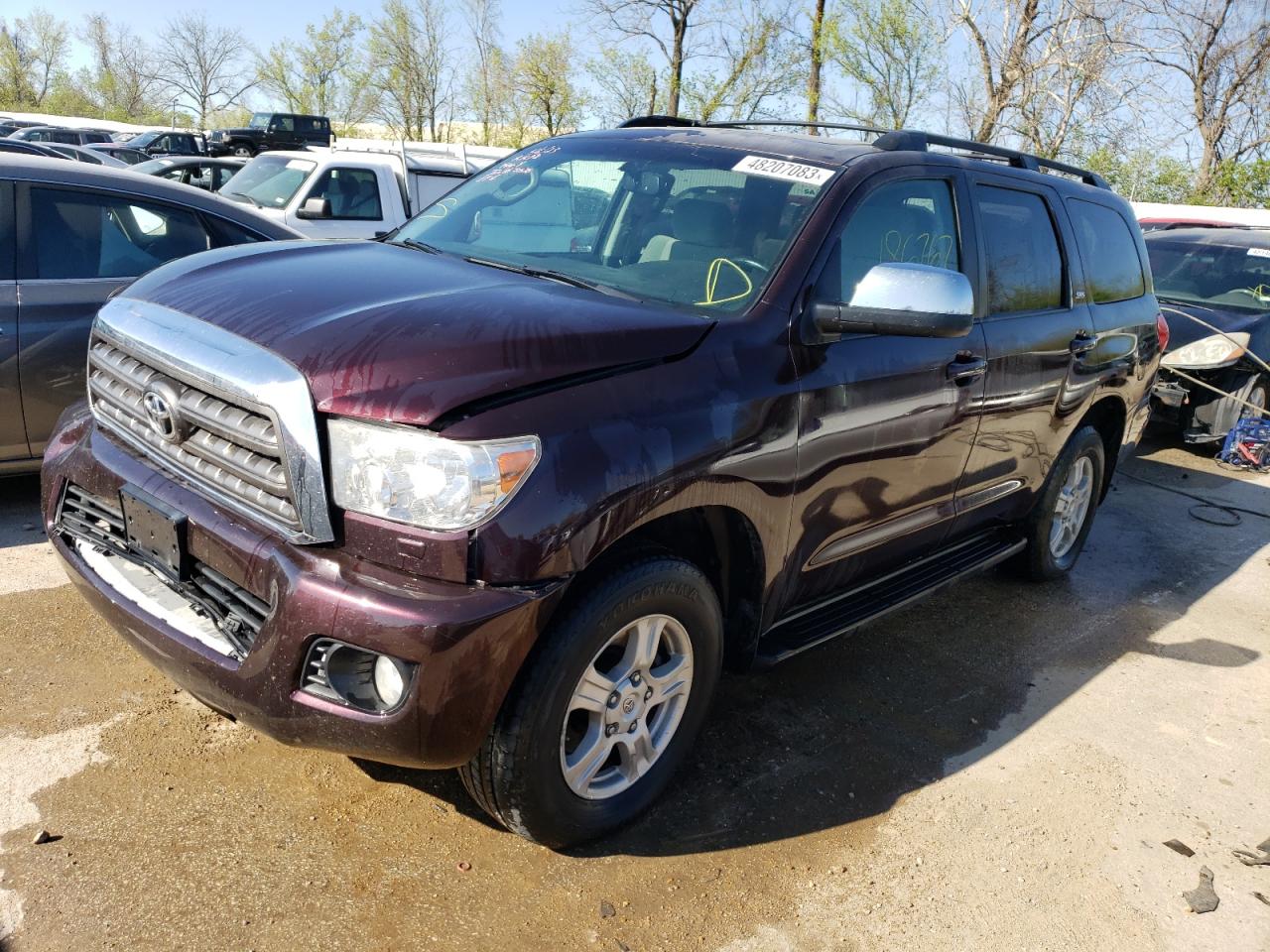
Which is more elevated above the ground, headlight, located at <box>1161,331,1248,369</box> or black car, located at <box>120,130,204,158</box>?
black car, located at <box>120,130,204,158</box>

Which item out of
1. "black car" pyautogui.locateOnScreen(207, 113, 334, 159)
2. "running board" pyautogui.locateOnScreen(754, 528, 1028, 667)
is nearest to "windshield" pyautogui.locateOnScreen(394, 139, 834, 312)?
"running board" pyautogui.locateOnScreen(754, 528, 1028, 667)

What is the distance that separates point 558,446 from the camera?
2.32 metres

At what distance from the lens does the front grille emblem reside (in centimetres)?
259

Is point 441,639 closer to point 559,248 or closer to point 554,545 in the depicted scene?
point 554,545

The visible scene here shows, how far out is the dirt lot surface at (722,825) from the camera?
2.53 metres

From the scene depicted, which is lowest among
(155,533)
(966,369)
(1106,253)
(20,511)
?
(20,511)

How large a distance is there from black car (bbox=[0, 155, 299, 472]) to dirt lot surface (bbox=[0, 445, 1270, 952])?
69 cm

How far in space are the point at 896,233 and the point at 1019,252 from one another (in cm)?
95

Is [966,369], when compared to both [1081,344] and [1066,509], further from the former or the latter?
[1066,509]

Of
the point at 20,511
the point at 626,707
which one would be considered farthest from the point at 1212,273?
the point at 20,511

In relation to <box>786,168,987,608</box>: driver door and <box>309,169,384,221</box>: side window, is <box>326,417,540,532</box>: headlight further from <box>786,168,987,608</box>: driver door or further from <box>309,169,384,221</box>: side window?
<box>309,169,384,221</box>: side window

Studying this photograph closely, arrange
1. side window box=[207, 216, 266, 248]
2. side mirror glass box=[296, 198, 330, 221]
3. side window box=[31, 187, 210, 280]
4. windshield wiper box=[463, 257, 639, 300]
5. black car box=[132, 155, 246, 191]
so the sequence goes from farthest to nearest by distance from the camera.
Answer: black car box=[132, 155, 246, 191], side mirror glass box=[296, 198, 330, 221], side window box=[207, 216, 266, 248], side window box=[31, 187, 210, 280], windshield wiper box=[463, 257, 639, 300]

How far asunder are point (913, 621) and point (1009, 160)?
6.97ft

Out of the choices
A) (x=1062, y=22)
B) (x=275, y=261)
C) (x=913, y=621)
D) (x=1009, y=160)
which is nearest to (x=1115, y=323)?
(x=1009, y=160)
